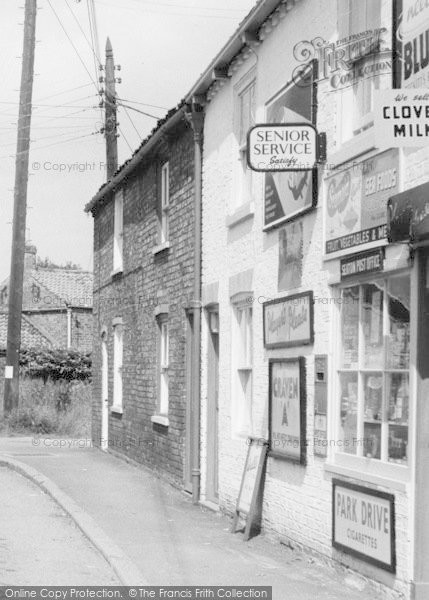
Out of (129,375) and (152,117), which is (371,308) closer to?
(129,375)

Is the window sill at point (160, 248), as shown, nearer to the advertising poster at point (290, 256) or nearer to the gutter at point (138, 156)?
the gutter at point (138, 156)

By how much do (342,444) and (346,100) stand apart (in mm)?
2991

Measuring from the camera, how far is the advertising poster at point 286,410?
9945 millimetres

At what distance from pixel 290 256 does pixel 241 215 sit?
1905 millimetres

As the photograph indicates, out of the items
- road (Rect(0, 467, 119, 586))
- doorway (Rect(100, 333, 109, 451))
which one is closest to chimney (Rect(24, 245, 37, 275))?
doorway (Rect(100, 333, 109, 451))

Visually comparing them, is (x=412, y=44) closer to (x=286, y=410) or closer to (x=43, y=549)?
(x=286, y=410)

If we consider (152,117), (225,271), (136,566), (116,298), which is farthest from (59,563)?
(152,117)

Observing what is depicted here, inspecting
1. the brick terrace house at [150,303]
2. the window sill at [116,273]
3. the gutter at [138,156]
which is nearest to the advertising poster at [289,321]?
the brick terrace house at [150,303]

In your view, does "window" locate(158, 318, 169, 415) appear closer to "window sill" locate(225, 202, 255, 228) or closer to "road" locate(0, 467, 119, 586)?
"road" locate(0, 467, 119, 586)

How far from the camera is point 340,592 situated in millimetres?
8305

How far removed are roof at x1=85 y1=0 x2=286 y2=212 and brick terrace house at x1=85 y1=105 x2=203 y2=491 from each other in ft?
0.15

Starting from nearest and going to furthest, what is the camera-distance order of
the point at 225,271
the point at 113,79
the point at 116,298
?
1. the point at 225,271
2. the point at 116,298
3. the point at 113,79

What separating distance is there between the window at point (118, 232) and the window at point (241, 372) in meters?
7.69

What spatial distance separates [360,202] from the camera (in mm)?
8602
